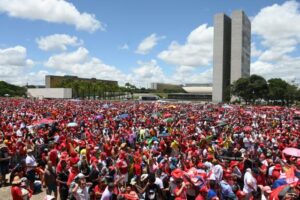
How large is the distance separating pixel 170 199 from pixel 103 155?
3.23 meters

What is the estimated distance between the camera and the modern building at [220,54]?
403 ft

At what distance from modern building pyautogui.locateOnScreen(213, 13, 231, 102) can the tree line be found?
1841 cm

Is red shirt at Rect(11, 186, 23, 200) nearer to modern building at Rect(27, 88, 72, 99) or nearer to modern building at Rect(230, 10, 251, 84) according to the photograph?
modern building at Rect(230, 10, 251, 84)

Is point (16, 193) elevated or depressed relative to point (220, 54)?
depressed

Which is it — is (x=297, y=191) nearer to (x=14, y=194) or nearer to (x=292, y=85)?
(x=14, y=194)

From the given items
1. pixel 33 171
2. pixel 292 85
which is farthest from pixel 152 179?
pixel 292 85

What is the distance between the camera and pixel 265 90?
102 m

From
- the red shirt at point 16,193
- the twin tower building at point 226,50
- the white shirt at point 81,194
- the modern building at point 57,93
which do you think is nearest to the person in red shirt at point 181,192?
the white shirt at point 81,194

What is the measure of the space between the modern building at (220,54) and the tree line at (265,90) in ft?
60.4

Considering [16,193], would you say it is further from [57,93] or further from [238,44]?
[57,93]

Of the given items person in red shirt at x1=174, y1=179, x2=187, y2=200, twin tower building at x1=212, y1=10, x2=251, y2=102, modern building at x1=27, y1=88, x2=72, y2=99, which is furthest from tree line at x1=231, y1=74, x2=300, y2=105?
person in red shirt at x1=174, y1=179, x2=187, y2=200

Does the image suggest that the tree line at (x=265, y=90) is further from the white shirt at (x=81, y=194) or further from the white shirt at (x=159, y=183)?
the white shirt at (x=81, y=194)

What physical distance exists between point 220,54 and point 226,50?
510cm

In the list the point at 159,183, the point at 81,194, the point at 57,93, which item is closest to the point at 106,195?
the point at 81,194
